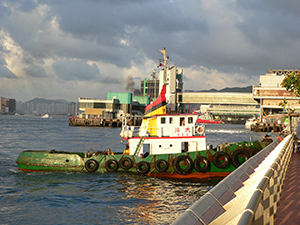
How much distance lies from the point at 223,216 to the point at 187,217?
1028 mm

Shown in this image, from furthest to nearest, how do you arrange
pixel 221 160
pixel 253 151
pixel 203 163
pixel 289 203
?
pixel 253 151 → pixel 221 160 → pixel 203 163 → pixel 289 203

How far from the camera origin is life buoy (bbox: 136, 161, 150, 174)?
873 inches

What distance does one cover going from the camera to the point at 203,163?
70.2 feet

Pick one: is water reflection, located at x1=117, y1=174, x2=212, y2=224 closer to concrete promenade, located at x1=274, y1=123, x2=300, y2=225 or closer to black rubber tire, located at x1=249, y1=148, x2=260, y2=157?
black rubber tire, located at x1=249, y1=148, x2=260, y2=157

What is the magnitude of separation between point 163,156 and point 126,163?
3065mm

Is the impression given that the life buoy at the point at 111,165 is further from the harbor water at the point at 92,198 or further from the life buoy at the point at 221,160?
the life buoy at the point at 221,160

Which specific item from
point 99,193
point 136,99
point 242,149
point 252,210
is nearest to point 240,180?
point 252,210

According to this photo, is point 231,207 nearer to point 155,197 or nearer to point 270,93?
point 155,197

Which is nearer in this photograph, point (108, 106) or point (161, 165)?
point (161, 165)

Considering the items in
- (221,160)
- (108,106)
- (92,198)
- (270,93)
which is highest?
(270,93)

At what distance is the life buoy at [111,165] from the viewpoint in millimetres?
22922

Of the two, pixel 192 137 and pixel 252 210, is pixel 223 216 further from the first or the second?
pixel 192 137

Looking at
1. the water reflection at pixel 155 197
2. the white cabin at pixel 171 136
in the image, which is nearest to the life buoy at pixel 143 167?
the water reflection at pixel 155 197

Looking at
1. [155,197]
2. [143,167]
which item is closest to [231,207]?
[155,197]
